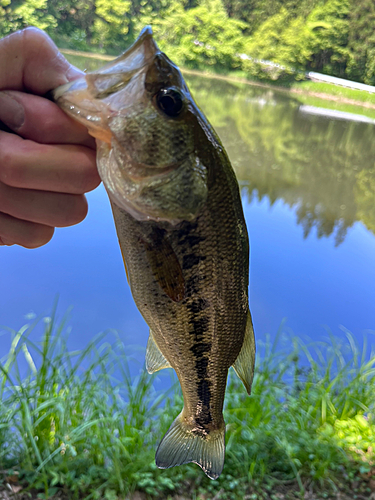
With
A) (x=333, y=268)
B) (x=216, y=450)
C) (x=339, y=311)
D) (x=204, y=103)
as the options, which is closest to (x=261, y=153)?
(x=204, y=103)

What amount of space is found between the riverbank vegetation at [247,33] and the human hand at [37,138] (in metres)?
9.11

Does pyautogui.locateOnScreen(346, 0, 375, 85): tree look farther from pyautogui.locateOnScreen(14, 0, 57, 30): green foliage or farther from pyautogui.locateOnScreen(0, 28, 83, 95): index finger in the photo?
pyautogui.locateOnScreen(0, 28, 83, 95): index finger

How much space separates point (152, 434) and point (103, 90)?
2.14m

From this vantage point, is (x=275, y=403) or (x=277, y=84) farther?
(x=277, y=84)

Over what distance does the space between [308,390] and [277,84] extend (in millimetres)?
15577

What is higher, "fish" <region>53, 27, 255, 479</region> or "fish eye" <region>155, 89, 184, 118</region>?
"fish eye" <region>155, 89, 184, 118</region>

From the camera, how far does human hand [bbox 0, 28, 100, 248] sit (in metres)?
0.64

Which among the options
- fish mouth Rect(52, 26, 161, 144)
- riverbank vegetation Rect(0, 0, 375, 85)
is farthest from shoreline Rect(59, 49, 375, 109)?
fish mouth Rect(52, 26, 161, 144)

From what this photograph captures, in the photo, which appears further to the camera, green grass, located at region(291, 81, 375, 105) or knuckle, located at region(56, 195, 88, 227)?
green grass, located at region(291, 81, 375, 105)

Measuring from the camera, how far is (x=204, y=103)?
11.2 meters

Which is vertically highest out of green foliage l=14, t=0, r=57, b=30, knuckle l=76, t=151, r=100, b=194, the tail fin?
green foliage l=14, t=0, r=57, b=30

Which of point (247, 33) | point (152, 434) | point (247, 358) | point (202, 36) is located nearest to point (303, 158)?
point (202, 36)

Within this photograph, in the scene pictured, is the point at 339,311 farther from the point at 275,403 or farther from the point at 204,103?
the point at 204,103

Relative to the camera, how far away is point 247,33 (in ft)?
50.4
